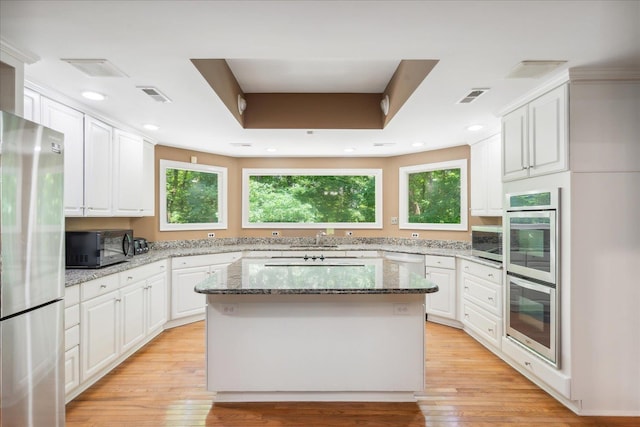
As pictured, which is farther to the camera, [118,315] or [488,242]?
[488,242]

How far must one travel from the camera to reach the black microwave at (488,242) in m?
3.38

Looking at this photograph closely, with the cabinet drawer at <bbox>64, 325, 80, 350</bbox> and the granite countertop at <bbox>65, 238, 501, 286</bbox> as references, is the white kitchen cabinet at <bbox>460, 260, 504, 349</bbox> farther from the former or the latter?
the cabinet drawer at <bbox>64, 325, 80, 350</bbox>

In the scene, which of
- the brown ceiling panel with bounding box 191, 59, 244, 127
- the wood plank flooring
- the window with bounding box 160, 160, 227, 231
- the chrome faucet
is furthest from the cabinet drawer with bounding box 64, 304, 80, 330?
the chrome faucet

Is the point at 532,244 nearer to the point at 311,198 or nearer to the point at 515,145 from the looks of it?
the point at 515,145

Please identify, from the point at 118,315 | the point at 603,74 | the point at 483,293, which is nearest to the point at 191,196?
the point at 118,315

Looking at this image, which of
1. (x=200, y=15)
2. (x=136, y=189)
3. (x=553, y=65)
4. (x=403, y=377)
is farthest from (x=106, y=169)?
(x=553, y=65)

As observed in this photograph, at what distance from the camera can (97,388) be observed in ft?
8.68

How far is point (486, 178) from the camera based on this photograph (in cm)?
395

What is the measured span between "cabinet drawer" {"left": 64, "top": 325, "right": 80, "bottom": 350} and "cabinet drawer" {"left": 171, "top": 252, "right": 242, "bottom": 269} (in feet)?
5.31

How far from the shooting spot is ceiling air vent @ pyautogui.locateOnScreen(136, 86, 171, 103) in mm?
2588

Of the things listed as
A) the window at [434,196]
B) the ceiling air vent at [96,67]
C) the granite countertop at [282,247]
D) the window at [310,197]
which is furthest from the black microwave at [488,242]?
the ceiling air vent at [96,67]

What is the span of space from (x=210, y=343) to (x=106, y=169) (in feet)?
7.24

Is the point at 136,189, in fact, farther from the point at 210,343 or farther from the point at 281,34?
the point at 281,34

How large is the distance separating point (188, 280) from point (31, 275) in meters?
2.55
